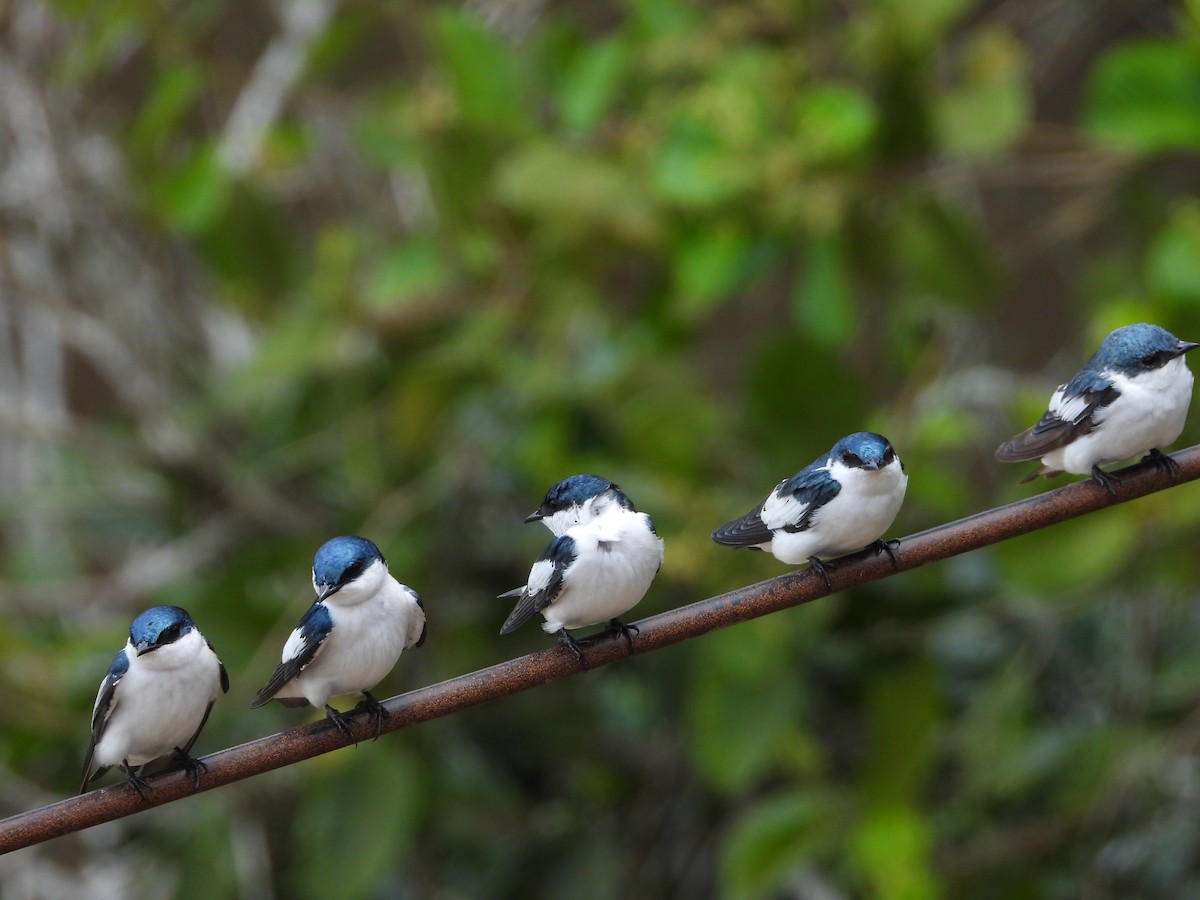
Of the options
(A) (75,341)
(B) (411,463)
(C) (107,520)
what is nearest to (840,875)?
(B) (411,463)

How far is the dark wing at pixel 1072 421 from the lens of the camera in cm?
96

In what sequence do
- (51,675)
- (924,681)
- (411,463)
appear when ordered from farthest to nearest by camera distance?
(411,463) < (51,675) < (924,681)

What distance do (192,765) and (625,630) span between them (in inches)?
12.4

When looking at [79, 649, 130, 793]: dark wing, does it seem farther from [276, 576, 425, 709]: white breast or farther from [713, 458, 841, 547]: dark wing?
[713, 458, 841, 547]: dark wing

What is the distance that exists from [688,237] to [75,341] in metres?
1.29

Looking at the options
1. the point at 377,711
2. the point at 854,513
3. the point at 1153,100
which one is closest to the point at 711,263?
the point at 1153,100

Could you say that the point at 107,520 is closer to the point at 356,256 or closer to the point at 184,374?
the point at 184,374

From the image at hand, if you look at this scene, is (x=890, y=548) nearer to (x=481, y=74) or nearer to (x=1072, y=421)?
(x=1072, y=421)

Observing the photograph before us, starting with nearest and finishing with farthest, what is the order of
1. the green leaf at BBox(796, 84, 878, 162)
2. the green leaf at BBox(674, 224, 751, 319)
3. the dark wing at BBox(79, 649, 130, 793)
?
the dark wing at BBox(79, 649, 130, 793) < the green leaf at BBox(796, 84, 878, 162) < the green leaf at BBox(674, 224, 751, 319)

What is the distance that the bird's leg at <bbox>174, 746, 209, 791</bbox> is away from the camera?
2.77ft

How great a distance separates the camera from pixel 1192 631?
8.41 ft

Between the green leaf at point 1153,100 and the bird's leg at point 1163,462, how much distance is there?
3.06 feet

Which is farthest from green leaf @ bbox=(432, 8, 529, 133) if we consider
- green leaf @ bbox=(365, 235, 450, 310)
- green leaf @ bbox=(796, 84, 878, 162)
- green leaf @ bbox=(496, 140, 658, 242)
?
green leaf @ bbox=(796, 84, 878, 162)

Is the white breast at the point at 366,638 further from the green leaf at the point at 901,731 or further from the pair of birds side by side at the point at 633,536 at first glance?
the green leaf at the point at 901,731
